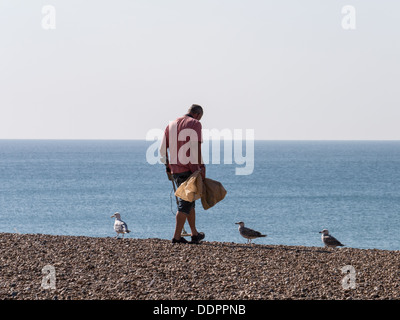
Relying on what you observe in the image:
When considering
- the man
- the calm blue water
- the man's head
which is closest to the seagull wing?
the man

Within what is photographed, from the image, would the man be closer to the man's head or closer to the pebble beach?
the man's head

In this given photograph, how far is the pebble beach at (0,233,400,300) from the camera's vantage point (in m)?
8.93

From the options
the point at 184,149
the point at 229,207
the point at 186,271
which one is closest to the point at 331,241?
the point at 184,149

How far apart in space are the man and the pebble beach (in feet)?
1.91

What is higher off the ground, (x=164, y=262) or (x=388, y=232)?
(x=164, y=262)

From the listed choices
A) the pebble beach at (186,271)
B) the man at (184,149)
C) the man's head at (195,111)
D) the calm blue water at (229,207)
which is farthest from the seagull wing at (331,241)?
the calm blue water at (229,207)

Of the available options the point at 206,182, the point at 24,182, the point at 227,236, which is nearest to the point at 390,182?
the point at 24,182

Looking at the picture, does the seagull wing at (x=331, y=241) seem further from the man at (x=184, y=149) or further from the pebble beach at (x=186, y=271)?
the man at (x=184, y=149)

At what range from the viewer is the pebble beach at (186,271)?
29.3 feet

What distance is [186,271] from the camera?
10031 mm

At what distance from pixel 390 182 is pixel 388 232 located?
50620 millimetres

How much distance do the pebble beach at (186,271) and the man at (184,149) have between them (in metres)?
0.58

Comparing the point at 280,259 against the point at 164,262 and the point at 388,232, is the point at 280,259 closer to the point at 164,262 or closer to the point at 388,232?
the point at 164,262

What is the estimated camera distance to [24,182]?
318 ft
